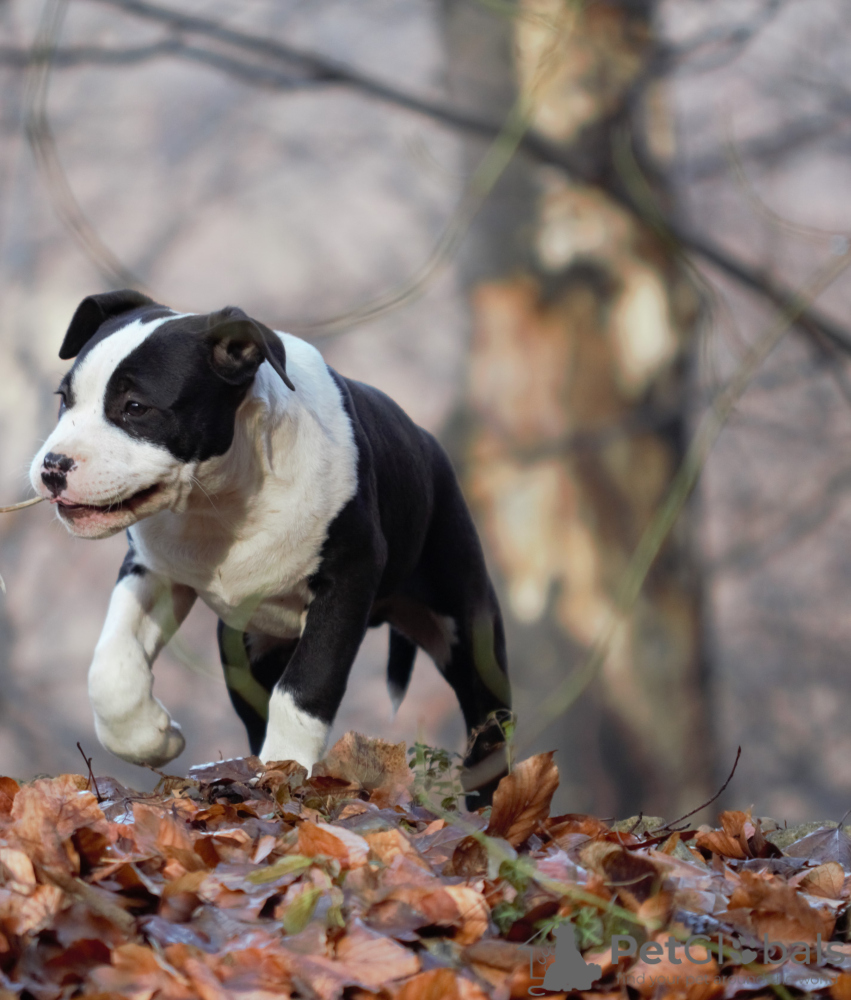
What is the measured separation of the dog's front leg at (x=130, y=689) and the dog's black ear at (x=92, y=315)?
602 millimetres

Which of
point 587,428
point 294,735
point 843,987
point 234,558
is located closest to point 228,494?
point 234,558

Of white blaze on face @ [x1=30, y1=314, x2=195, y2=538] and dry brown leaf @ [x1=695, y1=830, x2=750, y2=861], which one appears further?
white blaze on face @ [x1=30, y1=314, x2=195, y2=538]

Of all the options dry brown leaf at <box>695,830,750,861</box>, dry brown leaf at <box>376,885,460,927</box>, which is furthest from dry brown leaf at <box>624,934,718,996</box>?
dry brown leaf at <box>695,830,750,861</box>

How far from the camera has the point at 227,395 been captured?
2527mm

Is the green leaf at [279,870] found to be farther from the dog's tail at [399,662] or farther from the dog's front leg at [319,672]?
the dog's tail at [399,662]

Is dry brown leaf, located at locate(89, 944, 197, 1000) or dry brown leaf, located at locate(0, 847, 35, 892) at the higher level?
dry brown leaf, located at locate(0, 847, 35, 892)

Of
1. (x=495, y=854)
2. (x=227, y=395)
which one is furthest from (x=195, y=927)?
(x=227, y=395)

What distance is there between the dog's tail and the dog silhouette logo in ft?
6.60

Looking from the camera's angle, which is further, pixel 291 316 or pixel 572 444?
pixel 291 316

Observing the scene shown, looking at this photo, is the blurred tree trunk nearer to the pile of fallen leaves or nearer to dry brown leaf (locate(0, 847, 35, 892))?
the pile of fallen leaves

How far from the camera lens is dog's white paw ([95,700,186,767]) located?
2623 millimetres

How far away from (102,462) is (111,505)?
0.36 ft

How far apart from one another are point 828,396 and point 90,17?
18.3 ft

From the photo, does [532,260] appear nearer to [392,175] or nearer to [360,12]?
[392,175]
